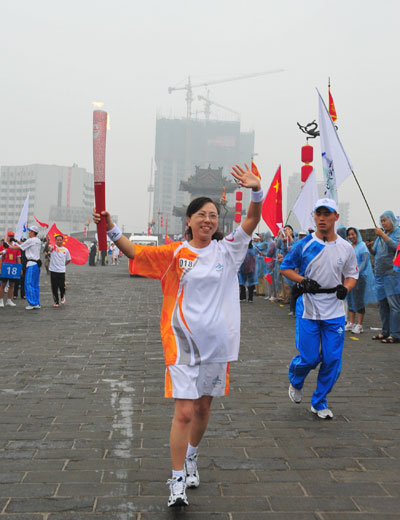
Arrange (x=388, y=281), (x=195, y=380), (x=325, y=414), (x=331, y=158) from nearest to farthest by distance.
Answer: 1. (x=195, y=380)
2. (x=325, y=414)
3. (x=331, y=158)
4. (x=388, y=281)

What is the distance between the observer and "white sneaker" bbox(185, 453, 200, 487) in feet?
10.3

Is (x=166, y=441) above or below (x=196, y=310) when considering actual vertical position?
below

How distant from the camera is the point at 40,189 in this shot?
12650cm

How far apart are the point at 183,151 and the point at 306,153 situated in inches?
5163

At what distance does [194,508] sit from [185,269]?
1.25 meters

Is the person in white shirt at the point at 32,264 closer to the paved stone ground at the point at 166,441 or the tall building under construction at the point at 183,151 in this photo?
the paved stone ground at the point at 166,441

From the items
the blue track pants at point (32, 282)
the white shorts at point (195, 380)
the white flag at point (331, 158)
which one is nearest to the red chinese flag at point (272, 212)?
the white flag at point (331, 158)

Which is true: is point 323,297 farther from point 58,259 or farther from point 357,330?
point 58,259

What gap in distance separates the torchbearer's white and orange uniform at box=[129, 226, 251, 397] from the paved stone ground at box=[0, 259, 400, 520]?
62 centimetres

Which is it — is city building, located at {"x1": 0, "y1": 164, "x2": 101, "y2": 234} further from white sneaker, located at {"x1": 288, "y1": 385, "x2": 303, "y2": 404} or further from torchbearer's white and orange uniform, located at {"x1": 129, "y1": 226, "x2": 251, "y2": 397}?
torchbearer's white and orange uniform, located at {"x1": 129, "y1": 226, "x2": 251, "y2": 397}

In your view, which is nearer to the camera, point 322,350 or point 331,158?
point 322,350

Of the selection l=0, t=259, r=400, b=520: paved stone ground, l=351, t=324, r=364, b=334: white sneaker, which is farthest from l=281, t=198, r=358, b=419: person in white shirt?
l=351, t=324, r=364, b=334: white sneaker

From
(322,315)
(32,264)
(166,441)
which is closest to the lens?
(166,441)

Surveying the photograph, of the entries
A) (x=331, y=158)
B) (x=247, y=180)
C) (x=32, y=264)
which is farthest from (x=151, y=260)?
(x=32, y=264)
